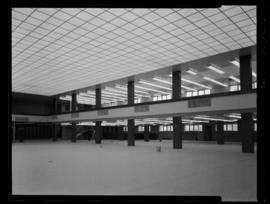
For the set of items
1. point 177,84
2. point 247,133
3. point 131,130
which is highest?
point 177,84

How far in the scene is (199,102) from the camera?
48.7 ft

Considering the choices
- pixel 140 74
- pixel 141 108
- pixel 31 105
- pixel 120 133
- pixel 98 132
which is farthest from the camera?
pixel 120 133

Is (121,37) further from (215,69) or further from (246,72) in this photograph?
(215,69)

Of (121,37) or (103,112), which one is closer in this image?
(121,37)

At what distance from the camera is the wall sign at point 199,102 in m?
14.4

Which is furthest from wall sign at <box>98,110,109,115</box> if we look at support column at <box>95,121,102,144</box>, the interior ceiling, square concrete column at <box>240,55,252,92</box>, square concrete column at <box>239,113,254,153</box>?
square concrete column at <box>240,55,252,92</box>

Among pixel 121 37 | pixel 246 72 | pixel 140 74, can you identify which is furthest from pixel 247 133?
pixel 121 37

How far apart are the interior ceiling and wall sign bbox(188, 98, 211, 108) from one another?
118 inches

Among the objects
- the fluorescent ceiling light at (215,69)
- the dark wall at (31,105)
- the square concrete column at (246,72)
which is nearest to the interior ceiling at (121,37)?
the square concrete column at (246,72)

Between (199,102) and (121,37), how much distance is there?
7.10 meters

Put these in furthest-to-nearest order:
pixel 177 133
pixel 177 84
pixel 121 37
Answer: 1. pixel 177 84
2. pixel 177 133
3. pixel 121 37
